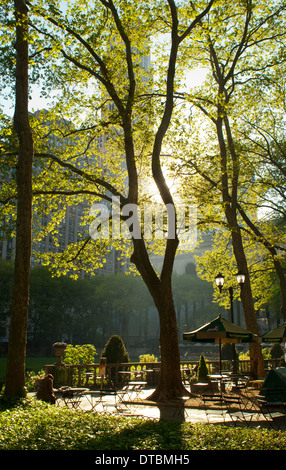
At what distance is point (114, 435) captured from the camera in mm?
7016

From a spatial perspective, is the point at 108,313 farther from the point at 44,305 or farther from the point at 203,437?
the point at 203,437

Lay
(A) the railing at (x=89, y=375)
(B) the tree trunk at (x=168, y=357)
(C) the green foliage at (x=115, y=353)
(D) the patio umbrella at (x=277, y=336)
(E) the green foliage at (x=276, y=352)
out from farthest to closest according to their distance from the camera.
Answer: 1. (E) the green foliage at (x=276, y=352)
2. (C) the green foliage at (x=115, y=353)
3. (A) the railing at (x=89, y=375)
4. (D) the patio umbrella at (x=277, y=336)
5. (B) the tree trunk at (x=168, y=357)

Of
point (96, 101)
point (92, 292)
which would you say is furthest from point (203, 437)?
point (92, 292)

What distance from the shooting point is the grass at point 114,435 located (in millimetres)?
6125

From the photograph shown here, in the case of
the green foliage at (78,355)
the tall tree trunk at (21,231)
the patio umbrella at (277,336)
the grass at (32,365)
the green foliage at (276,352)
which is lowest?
the grass at (32,365)

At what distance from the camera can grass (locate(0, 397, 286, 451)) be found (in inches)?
241

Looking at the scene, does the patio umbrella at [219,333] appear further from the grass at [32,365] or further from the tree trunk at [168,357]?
the grass at [32,365]

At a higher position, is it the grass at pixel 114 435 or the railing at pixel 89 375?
the grass at pixel 114 435

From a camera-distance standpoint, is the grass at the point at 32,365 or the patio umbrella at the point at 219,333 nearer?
the patio umbrella at the point at 219,333

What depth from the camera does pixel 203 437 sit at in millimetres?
6832

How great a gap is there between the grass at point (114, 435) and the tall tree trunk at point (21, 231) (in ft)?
6.85

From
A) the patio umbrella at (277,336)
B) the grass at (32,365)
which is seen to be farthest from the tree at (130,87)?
the grass at (32,365)
